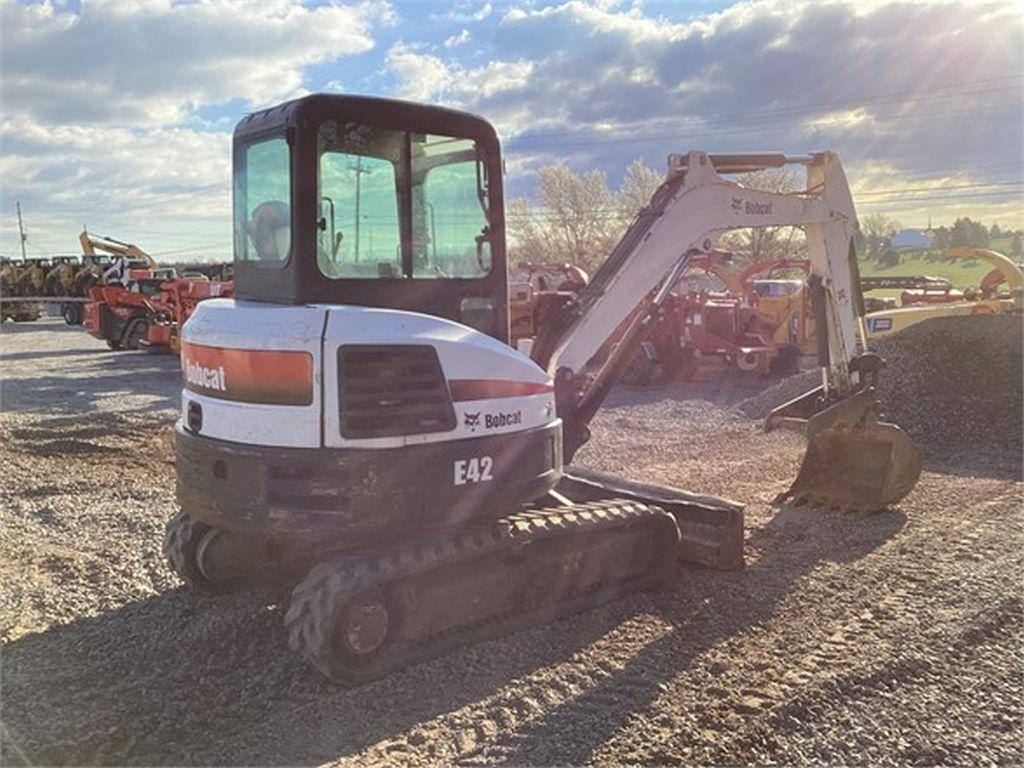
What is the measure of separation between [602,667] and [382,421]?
158 cm

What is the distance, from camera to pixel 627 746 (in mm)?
3674

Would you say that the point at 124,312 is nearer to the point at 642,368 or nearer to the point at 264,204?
the point at 642,368

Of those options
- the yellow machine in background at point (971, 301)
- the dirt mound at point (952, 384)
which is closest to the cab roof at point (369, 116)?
the dirt mound at point (952, 384)

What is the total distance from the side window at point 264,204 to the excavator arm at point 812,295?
6.45ft

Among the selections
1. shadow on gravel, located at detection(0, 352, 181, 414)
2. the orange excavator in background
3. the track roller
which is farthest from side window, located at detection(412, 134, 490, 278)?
the orange excavator in background

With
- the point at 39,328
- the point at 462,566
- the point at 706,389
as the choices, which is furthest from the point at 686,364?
the point at 39,328

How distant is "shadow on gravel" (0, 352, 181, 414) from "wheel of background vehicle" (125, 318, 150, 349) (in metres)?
2.17

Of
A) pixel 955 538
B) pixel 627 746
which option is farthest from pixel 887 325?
pixel 627 746

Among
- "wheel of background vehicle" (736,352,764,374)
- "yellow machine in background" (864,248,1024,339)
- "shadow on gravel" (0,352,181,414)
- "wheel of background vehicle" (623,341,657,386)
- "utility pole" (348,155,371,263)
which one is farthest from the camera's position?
"wheel of background vehicle" (736,352,764,374)

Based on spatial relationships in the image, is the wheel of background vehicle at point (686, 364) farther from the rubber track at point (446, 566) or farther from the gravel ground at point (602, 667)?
the rubber track at point (446, 566)

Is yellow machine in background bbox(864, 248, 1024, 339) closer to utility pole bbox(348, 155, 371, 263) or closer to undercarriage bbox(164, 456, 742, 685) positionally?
undercarriage bbox(164, 456, 742, 685)

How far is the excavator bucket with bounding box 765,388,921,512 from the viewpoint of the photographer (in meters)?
7.06

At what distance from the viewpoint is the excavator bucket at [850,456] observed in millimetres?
7062

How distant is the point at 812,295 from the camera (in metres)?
7.29
